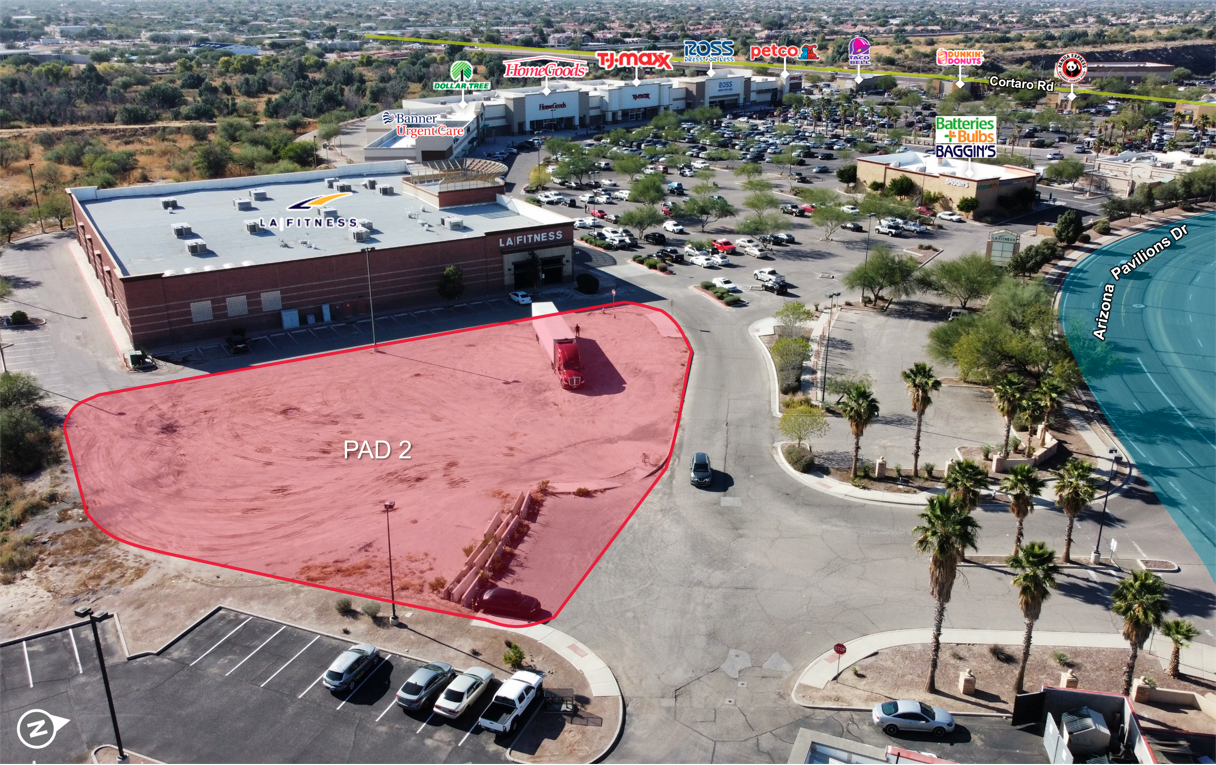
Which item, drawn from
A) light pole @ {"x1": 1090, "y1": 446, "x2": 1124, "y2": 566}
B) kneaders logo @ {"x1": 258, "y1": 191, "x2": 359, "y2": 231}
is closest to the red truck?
kneaders logo @ {"x1": 258, "y1": 191, "x2": 359, "y2": 231}

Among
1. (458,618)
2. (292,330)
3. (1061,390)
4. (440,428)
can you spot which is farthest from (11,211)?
(1061,390)

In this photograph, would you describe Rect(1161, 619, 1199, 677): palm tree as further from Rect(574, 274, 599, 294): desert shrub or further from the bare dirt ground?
Rect(574, 274, 599, 294): desert shrub

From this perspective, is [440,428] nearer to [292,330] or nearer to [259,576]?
[259,576]

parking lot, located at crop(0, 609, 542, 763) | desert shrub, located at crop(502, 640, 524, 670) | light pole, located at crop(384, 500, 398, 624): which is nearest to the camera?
parking lot, located at crop(0, 609, 542, 763)

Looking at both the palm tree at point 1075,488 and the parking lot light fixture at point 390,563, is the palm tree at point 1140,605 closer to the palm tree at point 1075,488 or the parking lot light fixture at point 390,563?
the palm tree at point 1075,488

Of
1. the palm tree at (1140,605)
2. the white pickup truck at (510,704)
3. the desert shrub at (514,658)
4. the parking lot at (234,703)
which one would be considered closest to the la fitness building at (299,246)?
the parking lot at (234,703)
